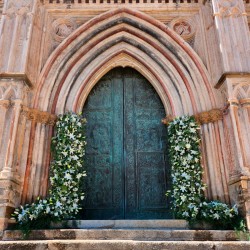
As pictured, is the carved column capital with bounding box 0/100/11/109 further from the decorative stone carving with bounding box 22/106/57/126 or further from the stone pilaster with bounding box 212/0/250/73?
the stone pilaster with bounding box 212/0/250/73

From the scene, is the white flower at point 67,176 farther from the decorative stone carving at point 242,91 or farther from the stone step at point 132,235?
the decorative stone carving at point 242,91

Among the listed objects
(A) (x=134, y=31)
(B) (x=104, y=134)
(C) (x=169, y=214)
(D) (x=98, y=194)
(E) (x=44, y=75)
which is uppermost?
(A) (x=134, y=31)

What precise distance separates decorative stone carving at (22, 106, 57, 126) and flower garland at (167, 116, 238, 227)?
239cm

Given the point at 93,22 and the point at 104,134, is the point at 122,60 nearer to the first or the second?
the point at 93,22

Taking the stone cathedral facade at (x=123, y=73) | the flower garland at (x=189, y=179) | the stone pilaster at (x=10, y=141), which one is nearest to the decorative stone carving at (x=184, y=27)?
the stone cathedral facade at (x=123, y=73)

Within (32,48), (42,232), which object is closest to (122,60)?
(32,48)

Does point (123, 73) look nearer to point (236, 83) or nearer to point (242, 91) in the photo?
point (236, 83)

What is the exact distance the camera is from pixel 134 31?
7.33m

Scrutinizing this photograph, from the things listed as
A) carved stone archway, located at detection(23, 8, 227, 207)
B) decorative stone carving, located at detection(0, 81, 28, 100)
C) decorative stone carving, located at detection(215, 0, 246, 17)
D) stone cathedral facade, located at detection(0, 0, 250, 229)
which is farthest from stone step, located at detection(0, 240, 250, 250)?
decorative stone carving, located at detection(215, 0, 246, 17)

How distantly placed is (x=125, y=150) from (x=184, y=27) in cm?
318

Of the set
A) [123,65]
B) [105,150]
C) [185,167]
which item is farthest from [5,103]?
[185,167]

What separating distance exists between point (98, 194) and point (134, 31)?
378cm

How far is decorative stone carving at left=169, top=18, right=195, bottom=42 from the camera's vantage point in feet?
23.6

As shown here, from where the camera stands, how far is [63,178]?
5758 millimetres
